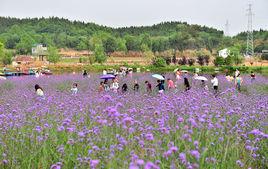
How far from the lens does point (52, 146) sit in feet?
19.5

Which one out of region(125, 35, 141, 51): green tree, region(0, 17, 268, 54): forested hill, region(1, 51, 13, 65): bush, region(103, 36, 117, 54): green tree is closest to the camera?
region(1, 51, 13, 65): bush

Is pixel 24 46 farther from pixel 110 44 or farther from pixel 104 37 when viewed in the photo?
pixel 110 44

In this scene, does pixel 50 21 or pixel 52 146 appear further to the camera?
pixel 50 21

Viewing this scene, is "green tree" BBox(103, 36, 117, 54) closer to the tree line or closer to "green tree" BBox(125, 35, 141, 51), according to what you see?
the tree line

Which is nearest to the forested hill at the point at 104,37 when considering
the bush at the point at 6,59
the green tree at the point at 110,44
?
the green tree at the point at 110,44

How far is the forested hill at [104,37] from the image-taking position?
364ft

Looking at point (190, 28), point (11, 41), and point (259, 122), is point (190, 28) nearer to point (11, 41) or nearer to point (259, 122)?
point (11, 41)

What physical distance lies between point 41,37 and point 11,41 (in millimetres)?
10217

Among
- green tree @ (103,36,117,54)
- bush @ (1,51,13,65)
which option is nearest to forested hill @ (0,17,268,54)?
green tree @ (103,36,117,54)

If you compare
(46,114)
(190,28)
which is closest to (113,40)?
(190,28)

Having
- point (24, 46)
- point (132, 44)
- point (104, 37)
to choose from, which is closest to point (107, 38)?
point (104, 37)

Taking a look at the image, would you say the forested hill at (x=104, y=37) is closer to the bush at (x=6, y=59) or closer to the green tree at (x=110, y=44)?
the green tree at (x=110, y=44)

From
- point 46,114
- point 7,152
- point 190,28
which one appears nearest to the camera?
point 7,152

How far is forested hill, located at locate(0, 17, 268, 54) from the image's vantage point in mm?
111062
